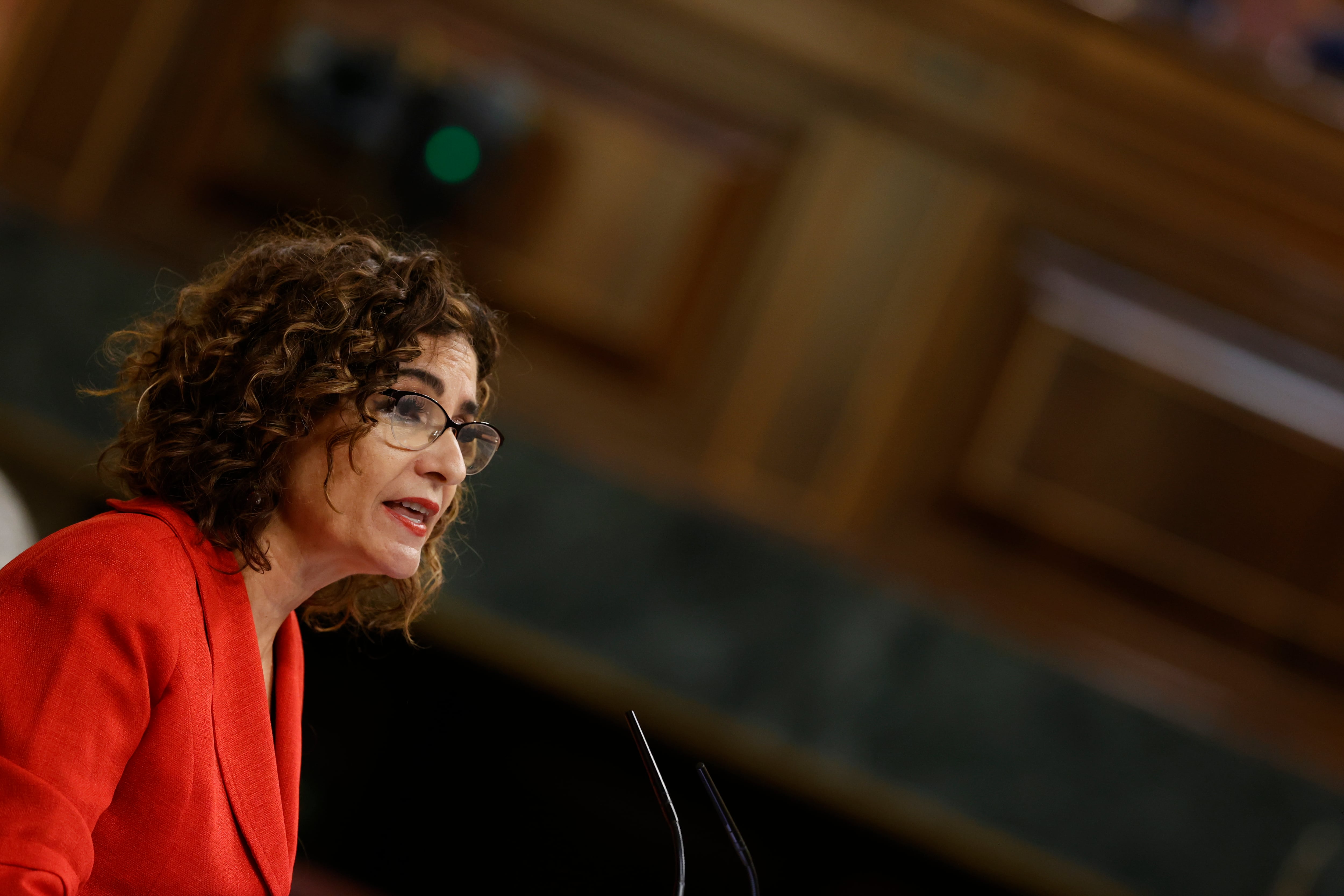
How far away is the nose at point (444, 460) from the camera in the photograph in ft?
3.62

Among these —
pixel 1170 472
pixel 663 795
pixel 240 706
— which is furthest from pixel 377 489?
pixel 1170 472

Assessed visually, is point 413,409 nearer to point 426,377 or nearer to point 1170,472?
point 426,377

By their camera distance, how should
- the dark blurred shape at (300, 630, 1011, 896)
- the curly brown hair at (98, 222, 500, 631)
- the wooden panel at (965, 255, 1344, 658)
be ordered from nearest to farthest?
the curly brown hair at (98, 222, 500, 631) → the wooden panel at (965, 255, 1344, 658) → the dark blurred shape at (300, 630, 1011, 896)

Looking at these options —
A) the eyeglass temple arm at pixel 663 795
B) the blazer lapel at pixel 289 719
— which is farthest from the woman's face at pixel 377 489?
the eyeglass temple arm at pixel 663 795

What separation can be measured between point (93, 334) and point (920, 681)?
207cm

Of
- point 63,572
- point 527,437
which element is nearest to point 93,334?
point 527,437

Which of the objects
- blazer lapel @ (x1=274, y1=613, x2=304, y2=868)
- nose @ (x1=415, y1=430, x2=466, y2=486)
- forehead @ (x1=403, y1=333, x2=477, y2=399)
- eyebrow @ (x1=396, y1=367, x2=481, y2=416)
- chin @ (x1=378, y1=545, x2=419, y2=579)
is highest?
forehead @ (x1=403, y1=333, x2=477, y2=399)

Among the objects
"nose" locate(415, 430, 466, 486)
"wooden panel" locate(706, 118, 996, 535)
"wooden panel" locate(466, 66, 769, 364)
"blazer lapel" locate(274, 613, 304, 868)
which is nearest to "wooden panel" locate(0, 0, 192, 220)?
"wooden panel" locate(466, 66, 769, 364)

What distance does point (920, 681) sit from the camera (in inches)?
110

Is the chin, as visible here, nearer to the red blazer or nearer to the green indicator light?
the red blazer

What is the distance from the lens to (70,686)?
874 millimetres

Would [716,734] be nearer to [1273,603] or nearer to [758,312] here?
[758,312]

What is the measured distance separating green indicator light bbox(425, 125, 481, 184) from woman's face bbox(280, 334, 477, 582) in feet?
5.90

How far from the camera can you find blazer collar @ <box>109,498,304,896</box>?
1.01m
